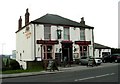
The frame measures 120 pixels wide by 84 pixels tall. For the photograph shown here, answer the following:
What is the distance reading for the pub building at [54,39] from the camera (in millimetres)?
37656

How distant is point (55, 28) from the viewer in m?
39.8

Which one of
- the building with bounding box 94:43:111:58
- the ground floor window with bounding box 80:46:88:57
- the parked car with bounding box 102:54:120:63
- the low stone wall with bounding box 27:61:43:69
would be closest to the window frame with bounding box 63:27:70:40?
the ground floor window with bounding box 80:46:88:57

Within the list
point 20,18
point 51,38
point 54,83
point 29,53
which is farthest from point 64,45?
point 54,83

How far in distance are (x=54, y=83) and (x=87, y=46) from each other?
91.0ft

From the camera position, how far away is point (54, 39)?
1550 inches

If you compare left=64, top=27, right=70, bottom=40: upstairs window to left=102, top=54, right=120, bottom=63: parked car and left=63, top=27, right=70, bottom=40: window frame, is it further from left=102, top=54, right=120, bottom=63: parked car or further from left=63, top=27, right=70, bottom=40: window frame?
left=102, top=54, right=120, bottom=63: parked car

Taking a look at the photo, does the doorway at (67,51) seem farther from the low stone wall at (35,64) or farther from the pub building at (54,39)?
the low stone wall at (35,64)

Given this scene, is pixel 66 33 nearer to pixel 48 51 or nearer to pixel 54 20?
pixel 54 20

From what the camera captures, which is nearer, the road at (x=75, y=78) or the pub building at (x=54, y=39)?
the road at (x=75, y=78)

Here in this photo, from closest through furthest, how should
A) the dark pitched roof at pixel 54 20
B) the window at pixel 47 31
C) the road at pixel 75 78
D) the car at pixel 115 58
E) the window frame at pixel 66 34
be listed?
the road at pixel 75 78, the window at pixel 47 31, the dark pitched roof at pixel 54 20, the window frame at pixel 66 34, the car at pixel 115 58

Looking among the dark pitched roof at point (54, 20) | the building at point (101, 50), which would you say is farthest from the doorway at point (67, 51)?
the building at point (101, 50)

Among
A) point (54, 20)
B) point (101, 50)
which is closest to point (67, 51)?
point (54, 20)

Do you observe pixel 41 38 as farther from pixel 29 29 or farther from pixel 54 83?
pixel 54 83

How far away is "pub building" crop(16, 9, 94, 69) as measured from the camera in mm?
37656
